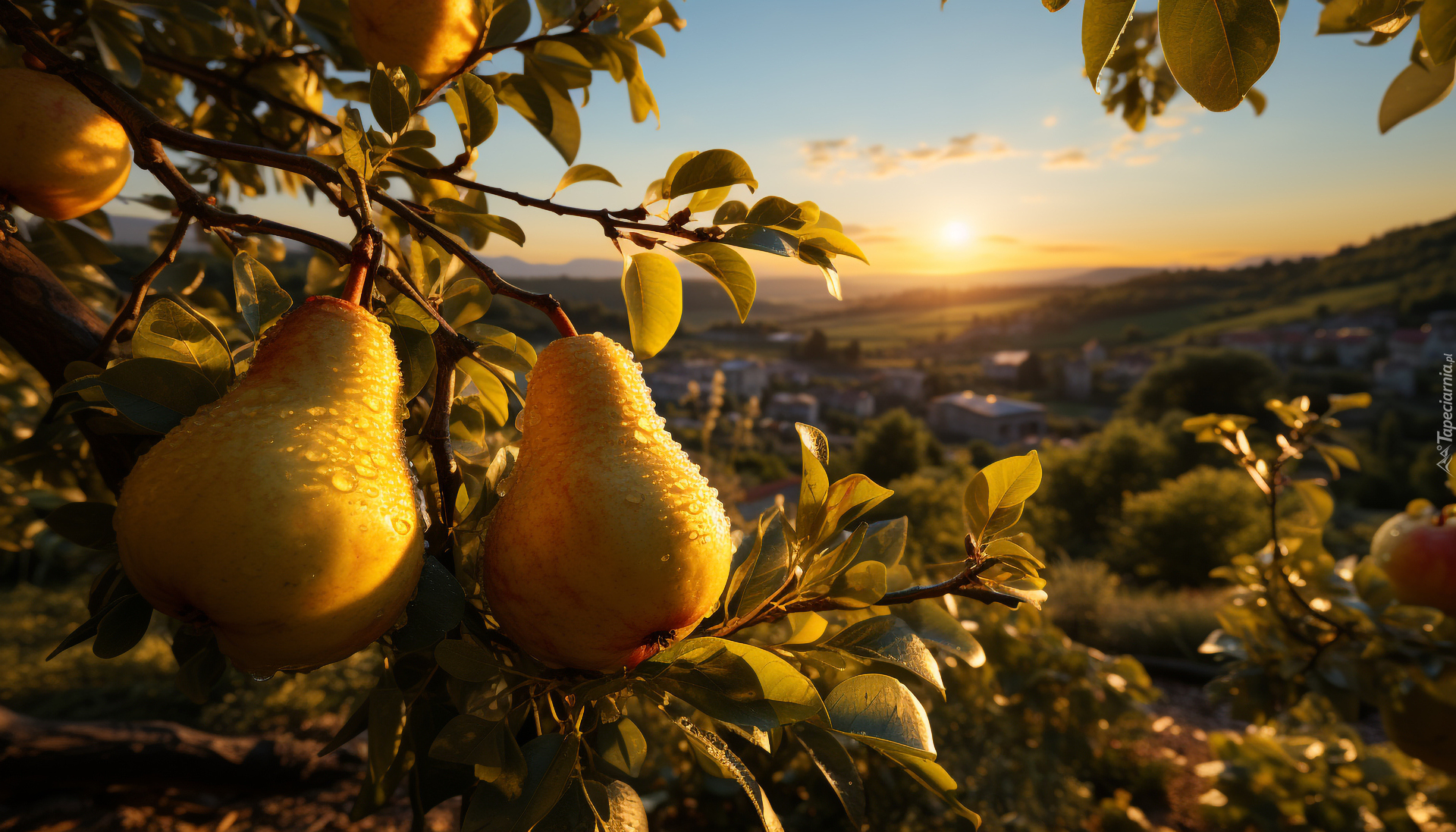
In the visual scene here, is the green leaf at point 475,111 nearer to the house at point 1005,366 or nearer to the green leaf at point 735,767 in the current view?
the green leaf at point 735,767

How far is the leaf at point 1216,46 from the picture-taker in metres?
0.40

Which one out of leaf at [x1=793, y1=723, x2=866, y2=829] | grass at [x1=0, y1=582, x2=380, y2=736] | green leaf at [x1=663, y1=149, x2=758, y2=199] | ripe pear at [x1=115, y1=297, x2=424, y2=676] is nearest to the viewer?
ripe pear at [x1=115, y1=297, x2=424, y2=676]

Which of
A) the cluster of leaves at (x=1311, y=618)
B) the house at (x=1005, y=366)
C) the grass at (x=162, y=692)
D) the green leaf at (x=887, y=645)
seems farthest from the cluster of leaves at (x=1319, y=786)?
the house at (x=1005, y=366)

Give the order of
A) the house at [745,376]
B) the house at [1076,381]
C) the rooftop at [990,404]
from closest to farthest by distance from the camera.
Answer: the house at [745,376]
the rooftop at [990,404]
the house at [1076,381]

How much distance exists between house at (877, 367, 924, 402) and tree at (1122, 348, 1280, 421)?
223 inches

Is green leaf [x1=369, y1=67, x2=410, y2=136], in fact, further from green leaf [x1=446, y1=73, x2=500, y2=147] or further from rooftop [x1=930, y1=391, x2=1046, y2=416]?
rooftop [x1=930, y1=391, x2=1046, y2=416]

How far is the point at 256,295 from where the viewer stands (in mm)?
504

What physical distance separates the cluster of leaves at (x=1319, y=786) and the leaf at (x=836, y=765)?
1.92 meters

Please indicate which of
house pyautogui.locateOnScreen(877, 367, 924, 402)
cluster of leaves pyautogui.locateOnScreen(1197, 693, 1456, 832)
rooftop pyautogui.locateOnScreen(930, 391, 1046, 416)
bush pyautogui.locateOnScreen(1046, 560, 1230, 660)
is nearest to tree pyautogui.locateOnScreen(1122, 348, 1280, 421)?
rooftop pyautogui.locateOnScreen(930, 391, 1046, 416)

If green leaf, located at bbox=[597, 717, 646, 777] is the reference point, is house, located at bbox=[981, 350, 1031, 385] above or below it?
below

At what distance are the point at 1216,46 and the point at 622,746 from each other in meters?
0.61

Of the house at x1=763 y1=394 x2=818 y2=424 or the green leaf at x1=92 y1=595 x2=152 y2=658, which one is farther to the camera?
the house at x1=763 y1=394 x2=818 y2=424

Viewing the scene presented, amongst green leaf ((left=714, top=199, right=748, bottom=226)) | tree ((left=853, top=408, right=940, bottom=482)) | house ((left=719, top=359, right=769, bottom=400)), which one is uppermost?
green leaf ((left=714, top=199, right=748, bottom=226))

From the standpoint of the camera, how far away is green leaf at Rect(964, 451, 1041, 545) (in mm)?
552
